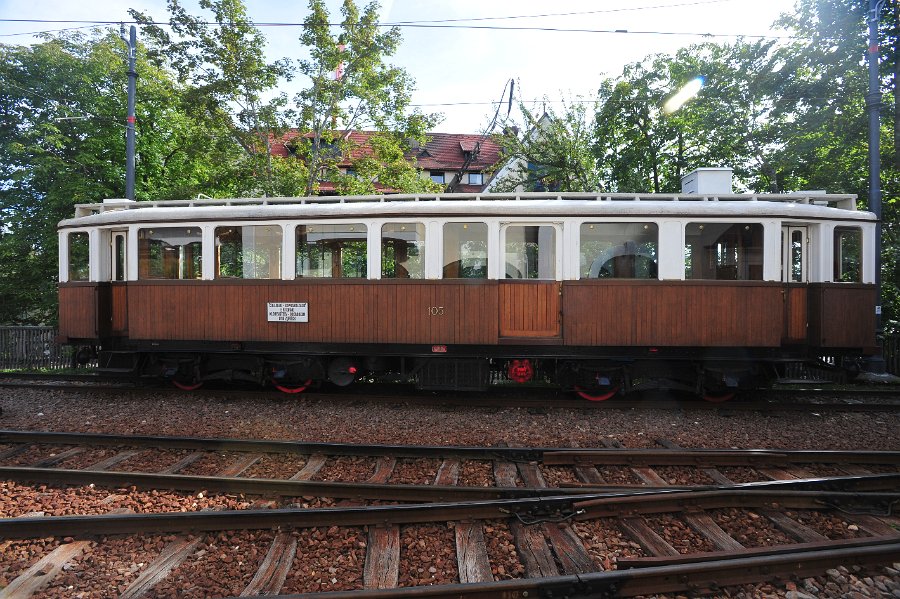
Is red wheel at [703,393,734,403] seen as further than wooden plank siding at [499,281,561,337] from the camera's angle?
Yes

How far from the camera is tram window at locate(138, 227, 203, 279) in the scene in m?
8.34

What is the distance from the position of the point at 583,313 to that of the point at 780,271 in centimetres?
313

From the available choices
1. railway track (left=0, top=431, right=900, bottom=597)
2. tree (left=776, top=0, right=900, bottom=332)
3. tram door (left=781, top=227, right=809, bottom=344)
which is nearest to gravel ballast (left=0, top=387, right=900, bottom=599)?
railway track (left=0, top=431, right=900, bottom=597)

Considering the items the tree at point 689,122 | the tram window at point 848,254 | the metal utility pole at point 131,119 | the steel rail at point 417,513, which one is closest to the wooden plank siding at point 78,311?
the metal utility pole at point 131,119

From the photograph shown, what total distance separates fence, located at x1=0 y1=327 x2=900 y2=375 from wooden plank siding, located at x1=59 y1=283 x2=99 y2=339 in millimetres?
5181

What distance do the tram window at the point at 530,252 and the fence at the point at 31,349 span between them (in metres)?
12.4

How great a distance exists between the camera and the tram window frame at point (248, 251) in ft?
26.7

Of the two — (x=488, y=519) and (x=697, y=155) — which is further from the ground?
(x=697, y=155)

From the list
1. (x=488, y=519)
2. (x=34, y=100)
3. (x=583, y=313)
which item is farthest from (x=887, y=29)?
(x=34, y=100)

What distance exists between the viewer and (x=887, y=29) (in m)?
12.4

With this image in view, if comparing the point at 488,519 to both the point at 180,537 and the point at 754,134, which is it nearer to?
the point at 180,537

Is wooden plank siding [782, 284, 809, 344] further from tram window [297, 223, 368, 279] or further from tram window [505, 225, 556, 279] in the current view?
tram window [297, 223, 368, 279]

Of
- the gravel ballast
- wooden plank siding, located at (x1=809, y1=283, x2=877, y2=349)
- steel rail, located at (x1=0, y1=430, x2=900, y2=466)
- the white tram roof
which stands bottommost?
the gravel ballast

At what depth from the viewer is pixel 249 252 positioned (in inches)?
324
